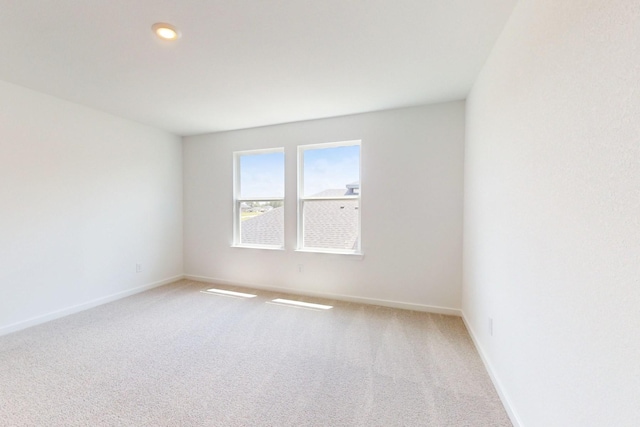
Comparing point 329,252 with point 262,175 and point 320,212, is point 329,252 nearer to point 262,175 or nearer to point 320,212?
point 320,212

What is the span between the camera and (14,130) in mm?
2625

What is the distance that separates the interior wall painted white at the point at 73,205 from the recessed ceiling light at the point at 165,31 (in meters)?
2.10

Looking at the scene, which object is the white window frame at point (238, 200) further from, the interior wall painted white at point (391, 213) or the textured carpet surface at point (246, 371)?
the textured carpet surface at point (246, 371)

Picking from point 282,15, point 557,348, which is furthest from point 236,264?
point 557,348

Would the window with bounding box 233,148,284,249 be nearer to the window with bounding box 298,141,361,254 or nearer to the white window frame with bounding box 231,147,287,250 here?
the white window frame with bounding box 231,147,287,250

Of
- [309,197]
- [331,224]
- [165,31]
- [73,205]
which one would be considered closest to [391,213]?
[331,224]

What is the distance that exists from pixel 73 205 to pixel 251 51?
115 inches

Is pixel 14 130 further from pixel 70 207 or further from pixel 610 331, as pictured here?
pixel 610 331

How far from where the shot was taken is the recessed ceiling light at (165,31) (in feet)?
5.64

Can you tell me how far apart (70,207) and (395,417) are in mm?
3972

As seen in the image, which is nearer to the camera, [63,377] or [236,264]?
[63,377]

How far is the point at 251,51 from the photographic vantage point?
201 cm

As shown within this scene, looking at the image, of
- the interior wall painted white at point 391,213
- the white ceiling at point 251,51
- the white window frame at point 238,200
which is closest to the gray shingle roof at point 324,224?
the interior wall painted white at point 391,213

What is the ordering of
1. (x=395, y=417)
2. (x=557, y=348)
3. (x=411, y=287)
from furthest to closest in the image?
1. (x=411, y=287)
2. (x=395, y=417)
3. (x=557, y=348)
